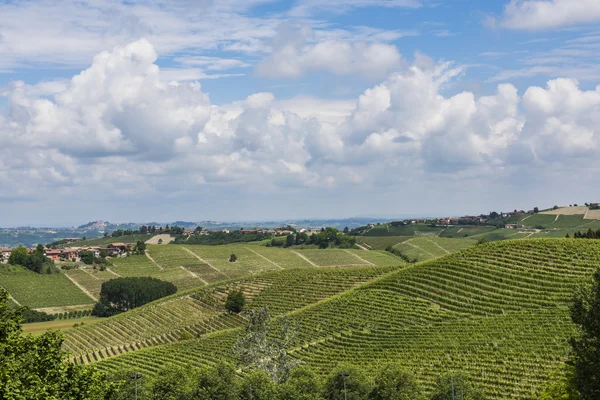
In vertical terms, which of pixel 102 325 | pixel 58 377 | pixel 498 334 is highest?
pixel 58 377

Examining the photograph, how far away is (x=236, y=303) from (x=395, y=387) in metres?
63.0

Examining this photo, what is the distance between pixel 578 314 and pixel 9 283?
146 meters

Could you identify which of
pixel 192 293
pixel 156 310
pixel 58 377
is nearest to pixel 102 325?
pixel 156 310

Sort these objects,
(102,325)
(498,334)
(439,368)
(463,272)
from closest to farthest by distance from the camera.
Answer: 1. (439,368)
2. (498,334)
3. (463,272)
4. (102,325)

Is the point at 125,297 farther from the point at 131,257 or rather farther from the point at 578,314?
the point at 578,314

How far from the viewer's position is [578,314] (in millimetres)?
39562

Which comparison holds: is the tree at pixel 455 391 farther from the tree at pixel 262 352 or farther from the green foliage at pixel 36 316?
the green foliage at pixel 36 316

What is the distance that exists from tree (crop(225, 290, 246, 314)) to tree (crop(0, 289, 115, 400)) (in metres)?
75.6

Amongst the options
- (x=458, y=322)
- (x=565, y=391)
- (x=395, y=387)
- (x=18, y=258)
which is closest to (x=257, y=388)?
(x=395, y=387)

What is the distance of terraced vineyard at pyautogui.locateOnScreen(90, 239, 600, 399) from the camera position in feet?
194

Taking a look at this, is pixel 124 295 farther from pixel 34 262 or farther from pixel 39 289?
pixel 34 262

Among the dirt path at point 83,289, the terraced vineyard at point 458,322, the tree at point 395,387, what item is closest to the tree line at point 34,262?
the dirt path at point 83,289

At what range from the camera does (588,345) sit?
→ 1522 inches

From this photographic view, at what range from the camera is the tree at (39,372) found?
92.4ft
